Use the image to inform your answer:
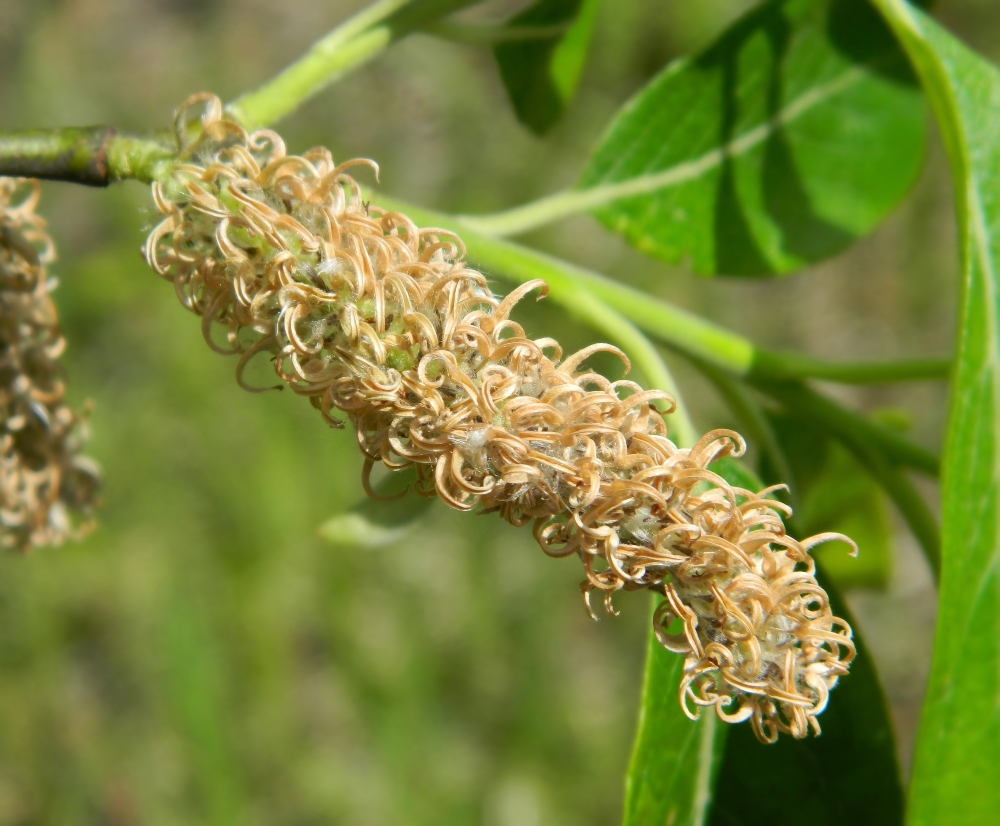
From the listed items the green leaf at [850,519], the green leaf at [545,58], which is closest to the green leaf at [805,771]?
the green leaf at [850,519]

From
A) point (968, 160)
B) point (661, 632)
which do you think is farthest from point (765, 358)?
point (661, 632)

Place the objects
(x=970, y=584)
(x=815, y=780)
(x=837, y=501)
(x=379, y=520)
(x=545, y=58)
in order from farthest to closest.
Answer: (x=837, y=501), (x=545, y=58), (x=379, y=520), (x=815, y=780), (x=970, y=584)

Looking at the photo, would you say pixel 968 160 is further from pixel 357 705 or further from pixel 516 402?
pixel 357 705

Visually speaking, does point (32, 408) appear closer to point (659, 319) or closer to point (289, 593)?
point (659, 319)

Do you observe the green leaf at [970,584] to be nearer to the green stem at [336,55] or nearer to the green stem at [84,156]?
the green stem at [336,55]

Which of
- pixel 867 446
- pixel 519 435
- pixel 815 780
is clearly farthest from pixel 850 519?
pixel 519 435

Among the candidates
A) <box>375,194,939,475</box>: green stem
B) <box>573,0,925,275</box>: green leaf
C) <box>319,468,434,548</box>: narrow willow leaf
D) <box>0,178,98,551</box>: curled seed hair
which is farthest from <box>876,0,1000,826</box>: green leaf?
<box>0,178,98,551</box>: curled seed hair
